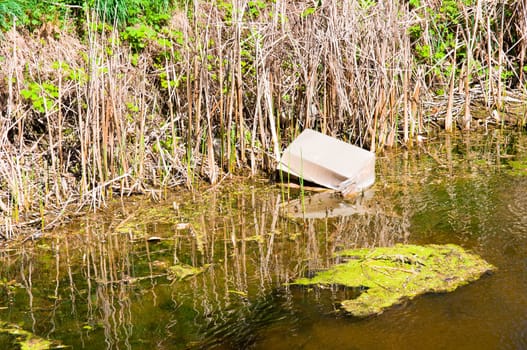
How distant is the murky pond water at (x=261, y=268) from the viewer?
4152 mm

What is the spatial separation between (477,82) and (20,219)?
6377 mm

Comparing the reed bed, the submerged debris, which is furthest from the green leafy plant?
the submerged debris

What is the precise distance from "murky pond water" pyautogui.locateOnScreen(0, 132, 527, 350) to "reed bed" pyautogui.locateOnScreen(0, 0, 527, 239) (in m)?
0.41

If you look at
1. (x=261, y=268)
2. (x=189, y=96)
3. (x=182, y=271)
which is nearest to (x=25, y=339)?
(x=182, y=271)

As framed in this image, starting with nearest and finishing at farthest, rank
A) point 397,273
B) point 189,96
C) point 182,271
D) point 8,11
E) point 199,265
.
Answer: point 397,273, point 182,271, point 199,265, point 189,96, point 8,11

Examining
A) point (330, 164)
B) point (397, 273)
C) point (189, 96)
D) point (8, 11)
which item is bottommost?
point (397, 273)

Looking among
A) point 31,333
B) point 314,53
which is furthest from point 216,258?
point 314,53

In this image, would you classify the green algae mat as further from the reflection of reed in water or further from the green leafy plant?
the green leafy plant

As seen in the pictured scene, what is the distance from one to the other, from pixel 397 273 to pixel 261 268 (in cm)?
98

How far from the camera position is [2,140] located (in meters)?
6.17

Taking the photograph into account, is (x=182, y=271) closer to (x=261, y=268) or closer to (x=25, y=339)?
(x=261, y=268)

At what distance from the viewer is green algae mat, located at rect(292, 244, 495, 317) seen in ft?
14.9

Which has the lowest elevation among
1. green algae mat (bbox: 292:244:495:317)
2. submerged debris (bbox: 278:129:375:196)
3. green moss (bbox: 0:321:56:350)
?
green moss (bbox: 0:321:56:350)

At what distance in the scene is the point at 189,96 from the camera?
6711 mm
